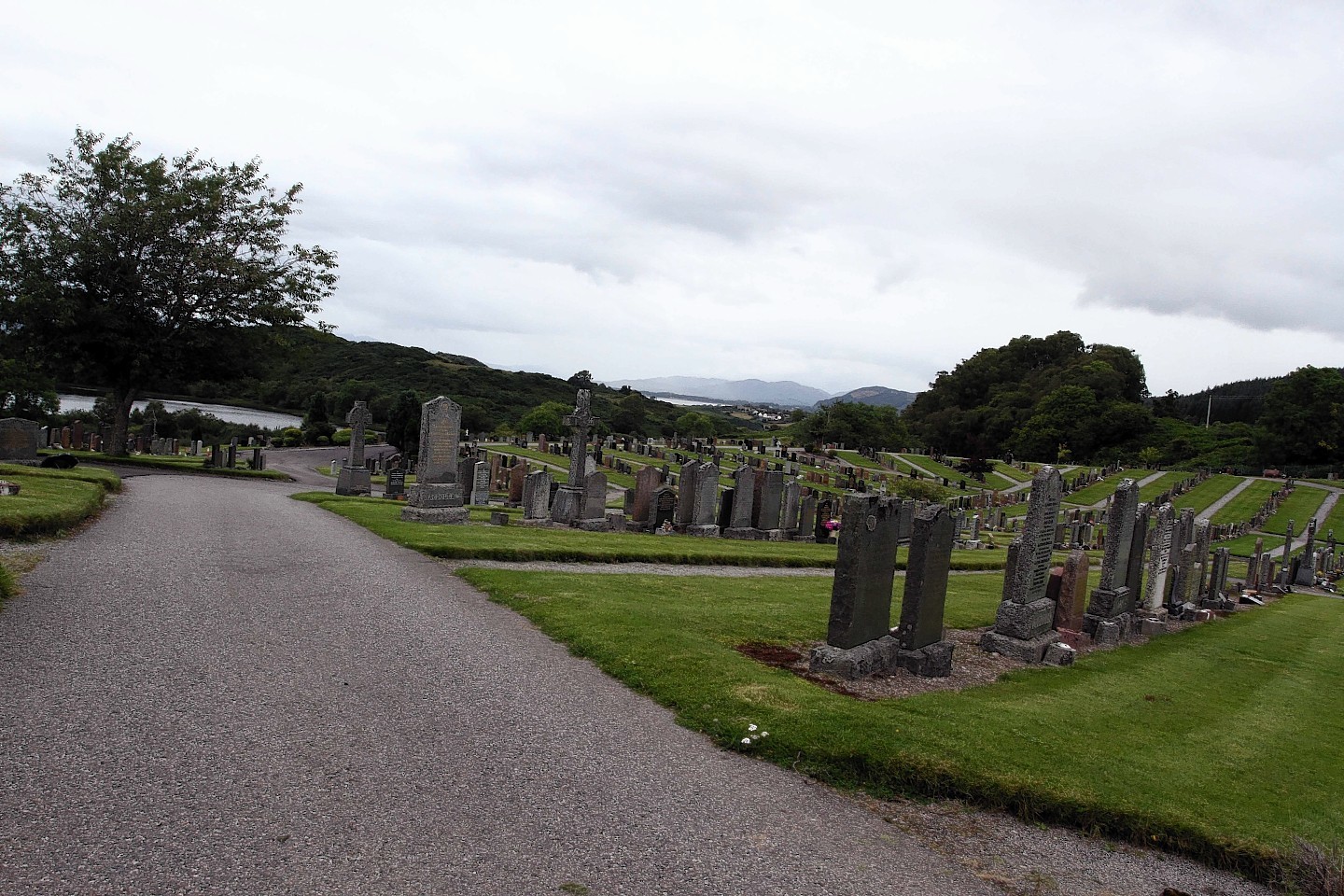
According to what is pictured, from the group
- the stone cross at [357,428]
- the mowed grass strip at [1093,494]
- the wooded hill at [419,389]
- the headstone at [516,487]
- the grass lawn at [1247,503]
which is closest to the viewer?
the headstone at [516,487]

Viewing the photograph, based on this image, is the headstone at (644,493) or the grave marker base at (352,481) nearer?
the headstone at (644,493)

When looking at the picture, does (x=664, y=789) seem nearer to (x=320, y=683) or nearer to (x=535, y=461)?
(x=320, y=683)

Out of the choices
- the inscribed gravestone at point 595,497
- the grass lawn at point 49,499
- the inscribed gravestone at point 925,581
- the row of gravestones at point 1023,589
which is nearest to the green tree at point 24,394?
the grass lawn at point 49,499

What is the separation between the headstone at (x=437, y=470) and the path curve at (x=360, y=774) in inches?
326

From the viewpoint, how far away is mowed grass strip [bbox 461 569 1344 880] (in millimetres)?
5719

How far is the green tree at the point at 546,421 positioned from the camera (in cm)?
6719

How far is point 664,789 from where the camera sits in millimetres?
5125

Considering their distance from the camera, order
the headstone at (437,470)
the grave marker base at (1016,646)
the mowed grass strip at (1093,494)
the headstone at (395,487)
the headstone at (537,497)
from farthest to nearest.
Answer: the mowed grass strip at (1093,494), the headstone at (395,487), the headstone at (537,497), the headstone at (437,470), the grave marker base at (1016,646)

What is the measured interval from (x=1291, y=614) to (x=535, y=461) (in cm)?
2823

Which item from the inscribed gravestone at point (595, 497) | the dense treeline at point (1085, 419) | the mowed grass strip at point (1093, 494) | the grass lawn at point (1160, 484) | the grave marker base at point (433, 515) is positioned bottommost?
the grave marker base at point (433, 515)

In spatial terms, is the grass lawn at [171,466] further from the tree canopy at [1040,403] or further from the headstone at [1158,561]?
the tree canopy at [1040,403]

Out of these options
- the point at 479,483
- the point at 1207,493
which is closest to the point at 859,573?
the point at 479,483

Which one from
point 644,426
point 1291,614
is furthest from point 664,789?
point 644,426

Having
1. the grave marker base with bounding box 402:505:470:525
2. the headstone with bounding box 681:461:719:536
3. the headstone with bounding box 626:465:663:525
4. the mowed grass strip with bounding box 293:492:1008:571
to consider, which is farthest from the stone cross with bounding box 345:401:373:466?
the headstone with bounding box 681:461:719:536
